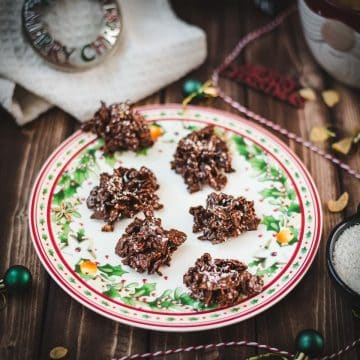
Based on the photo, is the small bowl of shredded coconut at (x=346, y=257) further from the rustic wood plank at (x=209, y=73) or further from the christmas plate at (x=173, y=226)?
the rustic wood plank at (x=209, y=73)

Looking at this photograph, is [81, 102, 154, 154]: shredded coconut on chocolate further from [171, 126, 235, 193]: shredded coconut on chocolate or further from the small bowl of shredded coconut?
the small bowl of shredded coconut

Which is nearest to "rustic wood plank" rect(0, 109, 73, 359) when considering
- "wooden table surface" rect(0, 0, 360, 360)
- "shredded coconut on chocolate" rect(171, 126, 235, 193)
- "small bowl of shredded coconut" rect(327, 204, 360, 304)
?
"wooden table surface" rect(0, 0, 360, 360)

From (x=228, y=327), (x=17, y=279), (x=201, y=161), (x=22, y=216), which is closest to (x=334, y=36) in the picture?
(x=201, y=161)

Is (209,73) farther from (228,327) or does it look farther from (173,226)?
(228,327)

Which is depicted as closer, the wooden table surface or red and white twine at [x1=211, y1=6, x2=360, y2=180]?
the wooden table surface

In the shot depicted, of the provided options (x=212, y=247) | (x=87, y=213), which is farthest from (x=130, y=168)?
(x=212, y=247)

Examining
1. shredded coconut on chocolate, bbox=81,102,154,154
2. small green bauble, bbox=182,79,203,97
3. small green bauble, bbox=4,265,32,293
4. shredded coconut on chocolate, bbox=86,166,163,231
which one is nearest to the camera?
small green bauble, bbox=4,265,32,293
